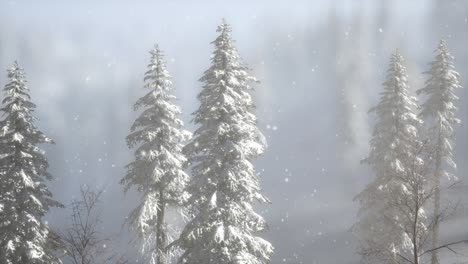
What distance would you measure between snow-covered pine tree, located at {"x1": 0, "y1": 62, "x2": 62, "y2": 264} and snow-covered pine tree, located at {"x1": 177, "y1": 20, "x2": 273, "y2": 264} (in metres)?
7.22

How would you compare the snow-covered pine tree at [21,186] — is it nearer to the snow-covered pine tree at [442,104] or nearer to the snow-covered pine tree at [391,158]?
the snow-covered pine tree at [391,158]

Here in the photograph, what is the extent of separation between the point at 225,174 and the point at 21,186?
1022 centimetres

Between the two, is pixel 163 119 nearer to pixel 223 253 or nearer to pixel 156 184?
pixel 156 184

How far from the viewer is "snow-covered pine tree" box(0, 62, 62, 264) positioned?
2069 cm

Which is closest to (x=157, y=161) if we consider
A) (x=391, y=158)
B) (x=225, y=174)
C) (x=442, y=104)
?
(x=225, y=174)

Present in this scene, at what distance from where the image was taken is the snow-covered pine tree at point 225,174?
1808cm

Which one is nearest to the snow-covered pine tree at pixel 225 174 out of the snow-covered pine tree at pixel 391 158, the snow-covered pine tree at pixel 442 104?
the snow-covered pine tree at pixel 391 158

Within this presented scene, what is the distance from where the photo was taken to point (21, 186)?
21359 millimetres

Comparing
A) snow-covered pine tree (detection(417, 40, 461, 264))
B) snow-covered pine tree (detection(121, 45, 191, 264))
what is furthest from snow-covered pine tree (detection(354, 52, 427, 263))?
snow-covered pine tree (detection(121, 45, 191, 264))

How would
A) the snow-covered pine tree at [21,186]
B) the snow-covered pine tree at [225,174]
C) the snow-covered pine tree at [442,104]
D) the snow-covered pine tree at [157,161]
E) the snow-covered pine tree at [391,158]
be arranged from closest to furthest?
the snow-covered pine tree at [225,174] → the snow-covered pine tree at [21,186] → the snow-covered pine tree at [157,161] → the snow-covered pine tree at [391,158] → the snow-covered pine tree at [442,104]

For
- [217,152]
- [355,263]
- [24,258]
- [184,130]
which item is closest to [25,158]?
[24,258]

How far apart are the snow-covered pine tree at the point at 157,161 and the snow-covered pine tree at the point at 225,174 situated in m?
2.85

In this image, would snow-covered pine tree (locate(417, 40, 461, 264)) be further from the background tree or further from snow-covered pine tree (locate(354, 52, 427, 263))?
the background tree

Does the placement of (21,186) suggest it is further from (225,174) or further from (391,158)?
(391,158)
